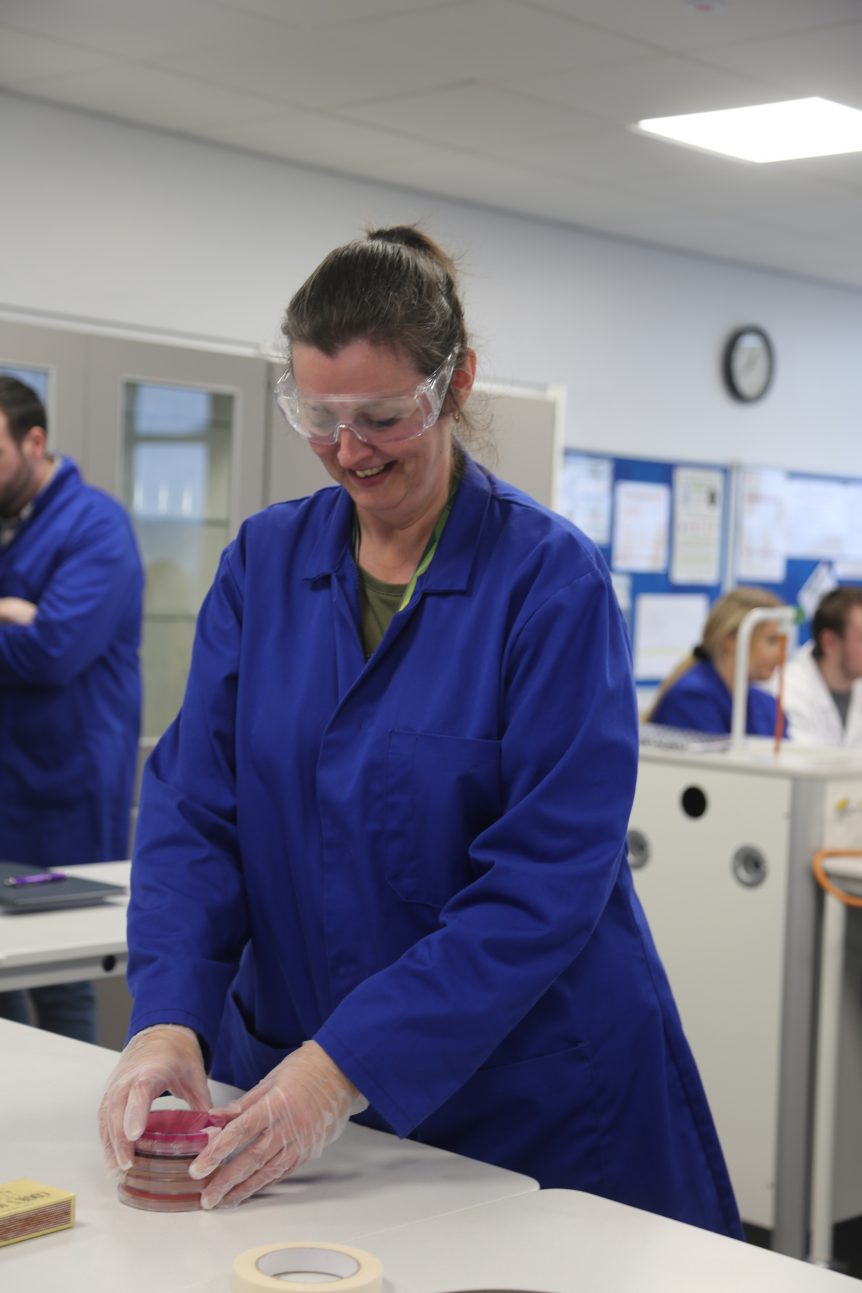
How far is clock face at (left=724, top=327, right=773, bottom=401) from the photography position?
6.66 meters

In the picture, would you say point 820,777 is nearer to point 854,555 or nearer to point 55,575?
point 55,575

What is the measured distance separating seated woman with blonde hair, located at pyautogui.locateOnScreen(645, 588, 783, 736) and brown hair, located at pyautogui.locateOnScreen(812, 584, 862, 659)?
20.8 inches

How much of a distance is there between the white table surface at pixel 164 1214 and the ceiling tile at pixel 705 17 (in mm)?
2657

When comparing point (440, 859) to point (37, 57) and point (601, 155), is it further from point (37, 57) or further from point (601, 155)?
point (601, 155)

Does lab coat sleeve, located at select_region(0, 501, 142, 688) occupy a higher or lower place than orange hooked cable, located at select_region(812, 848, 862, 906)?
higher

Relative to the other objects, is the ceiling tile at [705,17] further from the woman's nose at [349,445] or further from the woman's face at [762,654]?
the woman's nose at [349,445]

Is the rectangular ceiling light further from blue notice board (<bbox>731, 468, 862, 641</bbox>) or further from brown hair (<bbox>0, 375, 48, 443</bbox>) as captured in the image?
blue notice board (<bbox>731, 468, 862, 641</bbox>)

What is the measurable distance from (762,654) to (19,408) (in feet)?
7.67

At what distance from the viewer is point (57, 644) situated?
3.32m

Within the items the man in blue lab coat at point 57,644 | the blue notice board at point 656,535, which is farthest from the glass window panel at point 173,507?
the blue notice board at point 656,535

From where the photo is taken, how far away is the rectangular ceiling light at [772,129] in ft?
14.0

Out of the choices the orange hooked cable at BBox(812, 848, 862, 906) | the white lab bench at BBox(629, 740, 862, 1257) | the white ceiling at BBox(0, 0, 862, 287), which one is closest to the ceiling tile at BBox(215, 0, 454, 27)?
the white ceiling at BBox(0, 0, 862, 287)

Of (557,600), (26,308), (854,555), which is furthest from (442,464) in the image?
(854,555)

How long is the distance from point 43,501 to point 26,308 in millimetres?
1280
